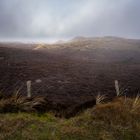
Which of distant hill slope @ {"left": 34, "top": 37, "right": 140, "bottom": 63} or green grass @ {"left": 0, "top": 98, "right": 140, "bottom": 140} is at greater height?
distant hill slope @ {"left": 34, "top": 37, "right": 140, "bottom": 63}

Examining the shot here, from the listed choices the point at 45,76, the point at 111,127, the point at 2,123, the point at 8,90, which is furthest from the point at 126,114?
the point at 45,76

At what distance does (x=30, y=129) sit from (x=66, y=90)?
8366 millimetres

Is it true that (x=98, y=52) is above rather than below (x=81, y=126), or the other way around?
above

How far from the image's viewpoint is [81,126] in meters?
10.9

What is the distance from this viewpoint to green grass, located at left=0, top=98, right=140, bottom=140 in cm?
997

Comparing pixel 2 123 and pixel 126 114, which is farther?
pixel 126 114

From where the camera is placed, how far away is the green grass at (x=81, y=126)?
9969 mm

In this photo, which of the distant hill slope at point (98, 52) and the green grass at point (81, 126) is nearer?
the green grass at point (81, 126)

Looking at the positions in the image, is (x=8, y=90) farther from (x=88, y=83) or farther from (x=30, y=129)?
(x=30, y=129)

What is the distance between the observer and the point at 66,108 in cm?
1483

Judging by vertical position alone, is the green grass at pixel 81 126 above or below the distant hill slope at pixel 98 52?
below

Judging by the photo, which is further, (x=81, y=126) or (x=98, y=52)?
(x=98, y=52)

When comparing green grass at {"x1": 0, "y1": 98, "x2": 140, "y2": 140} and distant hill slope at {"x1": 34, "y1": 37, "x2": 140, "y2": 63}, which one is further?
distant hill slope at {"x1": 34, "y1": 37, "x2": 140, "y2": 63}

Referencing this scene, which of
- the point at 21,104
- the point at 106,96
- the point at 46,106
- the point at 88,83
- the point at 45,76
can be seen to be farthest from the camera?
the point at 45,76
